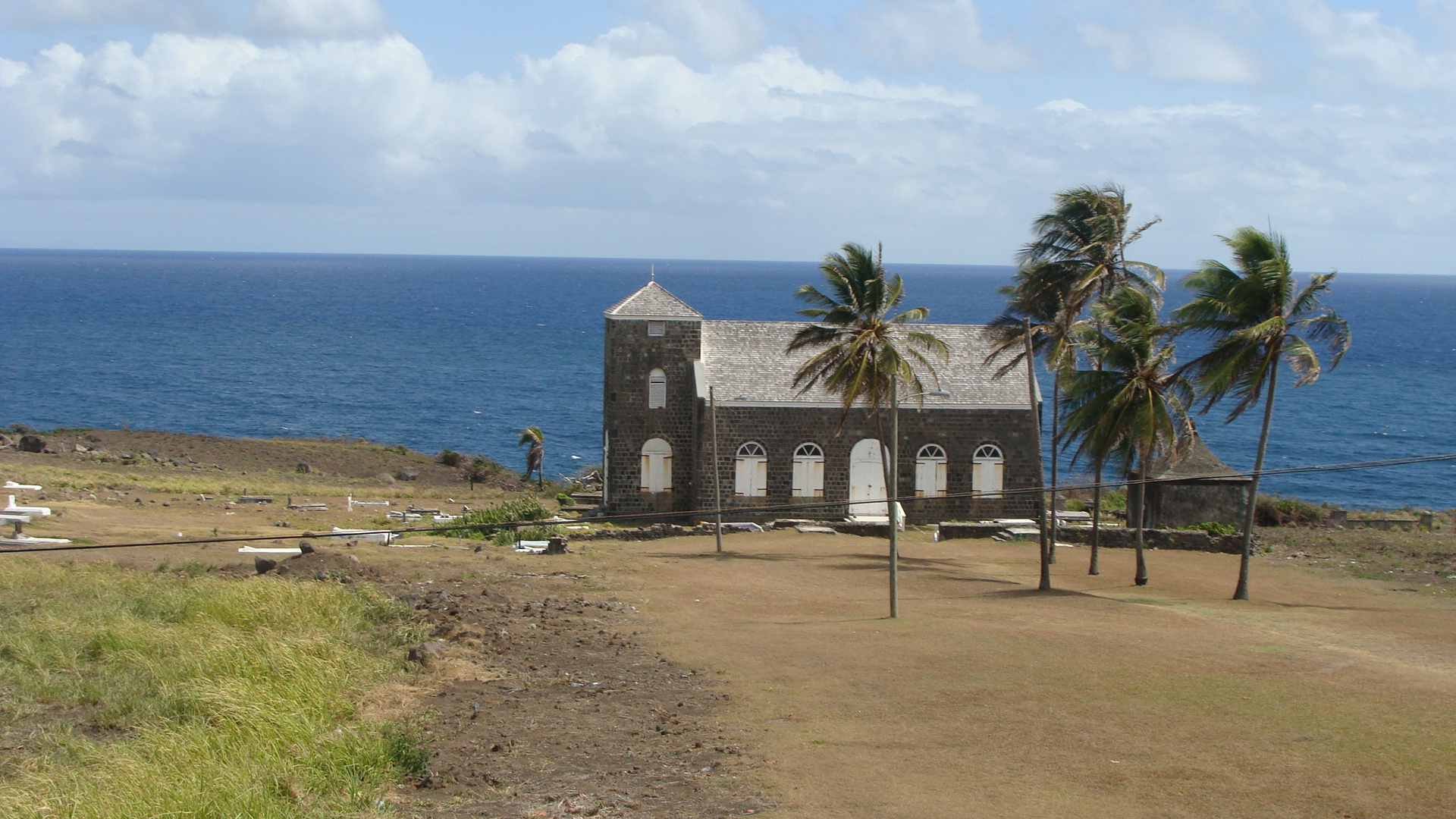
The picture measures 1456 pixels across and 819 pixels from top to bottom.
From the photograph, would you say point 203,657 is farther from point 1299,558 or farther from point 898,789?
point 1299,558

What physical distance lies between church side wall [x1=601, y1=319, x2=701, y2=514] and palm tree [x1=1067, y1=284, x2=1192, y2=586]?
12.3m

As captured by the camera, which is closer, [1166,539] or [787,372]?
[1166,539]

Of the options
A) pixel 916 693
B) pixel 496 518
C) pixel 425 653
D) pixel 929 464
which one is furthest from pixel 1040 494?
pixel 425 653

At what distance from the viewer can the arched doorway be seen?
119ft

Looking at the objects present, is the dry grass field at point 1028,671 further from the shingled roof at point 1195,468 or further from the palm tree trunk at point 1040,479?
the shingled roof at point 1195,468

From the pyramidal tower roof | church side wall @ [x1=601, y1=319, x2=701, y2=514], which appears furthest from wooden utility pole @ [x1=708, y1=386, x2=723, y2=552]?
the pyramidal tower roof

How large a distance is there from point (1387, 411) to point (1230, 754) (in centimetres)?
8163

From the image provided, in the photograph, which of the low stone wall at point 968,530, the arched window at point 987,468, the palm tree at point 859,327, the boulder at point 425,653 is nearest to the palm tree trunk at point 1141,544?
the palm tree at point 859,327

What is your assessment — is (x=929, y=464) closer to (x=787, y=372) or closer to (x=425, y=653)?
(x=787, y=372)

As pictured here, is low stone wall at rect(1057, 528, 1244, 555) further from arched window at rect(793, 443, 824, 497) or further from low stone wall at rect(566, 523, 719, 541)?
low stone wall at rect(566, 523, 719, 541)

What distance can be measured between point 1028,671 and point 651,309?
21.6 meters

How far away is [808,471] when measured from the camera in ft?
119

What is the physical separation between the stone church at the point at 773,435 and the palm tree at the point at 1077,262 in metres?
3.05

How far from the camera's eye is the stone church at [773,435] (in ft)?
119
